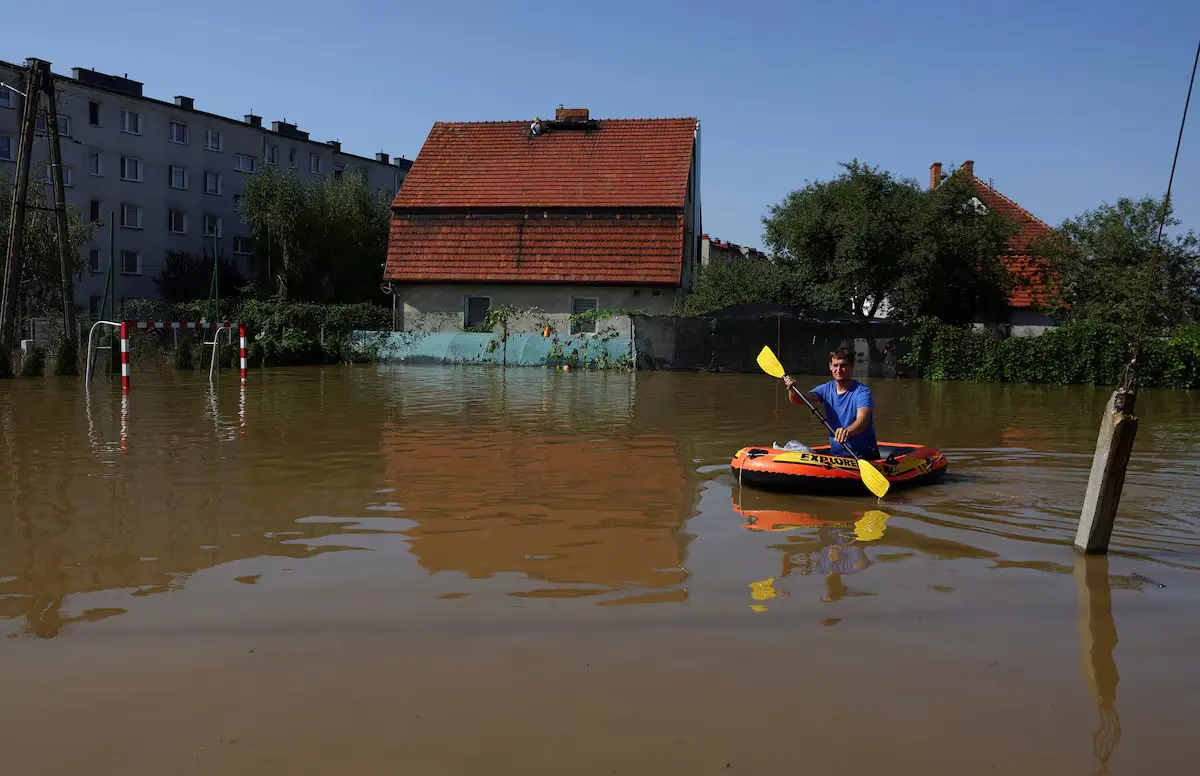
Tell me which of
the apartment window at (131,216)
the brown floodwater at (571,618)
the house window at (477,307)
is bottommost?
the brown floodwater at (571,618)

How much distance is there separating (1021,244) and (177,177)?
1653 inches

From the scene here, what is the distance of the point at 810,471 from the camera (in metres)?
9.83

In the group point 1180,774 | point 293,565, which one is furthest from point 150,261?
point 1180,774

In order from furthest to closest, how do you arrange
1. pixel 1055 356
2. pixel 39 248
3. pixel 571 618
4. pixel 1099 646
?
1. pixel 39 248
2. pixel 1055 356
3. pixel 571 618
4. pixel 1099 646

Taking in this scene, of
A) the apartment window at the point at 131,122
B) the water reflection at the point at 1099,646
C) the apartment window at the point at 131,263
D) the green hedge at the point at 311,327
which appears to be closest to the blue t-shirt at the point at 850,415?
the water reflection at the point at 1099,646

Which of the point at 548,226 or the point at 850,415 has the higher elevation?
the point at 548,226

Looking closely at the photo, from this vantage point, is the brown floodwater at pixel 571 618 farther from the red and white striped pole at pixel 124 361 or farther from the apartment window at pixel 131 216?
the apartment window at pixel 131 216

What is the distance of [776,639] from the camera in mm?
5570

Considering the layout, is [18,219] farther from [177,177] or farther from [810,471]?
[177,177]

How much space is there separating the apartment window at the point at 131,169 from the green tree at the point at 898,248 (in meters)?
37.0

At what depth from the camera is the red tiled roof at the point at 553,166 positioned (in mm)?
36812

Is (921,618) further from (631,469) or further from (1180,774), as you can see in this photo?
(631,469)

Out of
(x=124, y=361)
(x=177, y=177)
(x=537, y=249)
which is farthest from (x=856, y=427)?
(x=177, y=177)

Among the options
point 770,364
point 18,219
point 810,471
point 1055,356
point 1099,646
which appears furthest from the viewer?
point 1055,356
